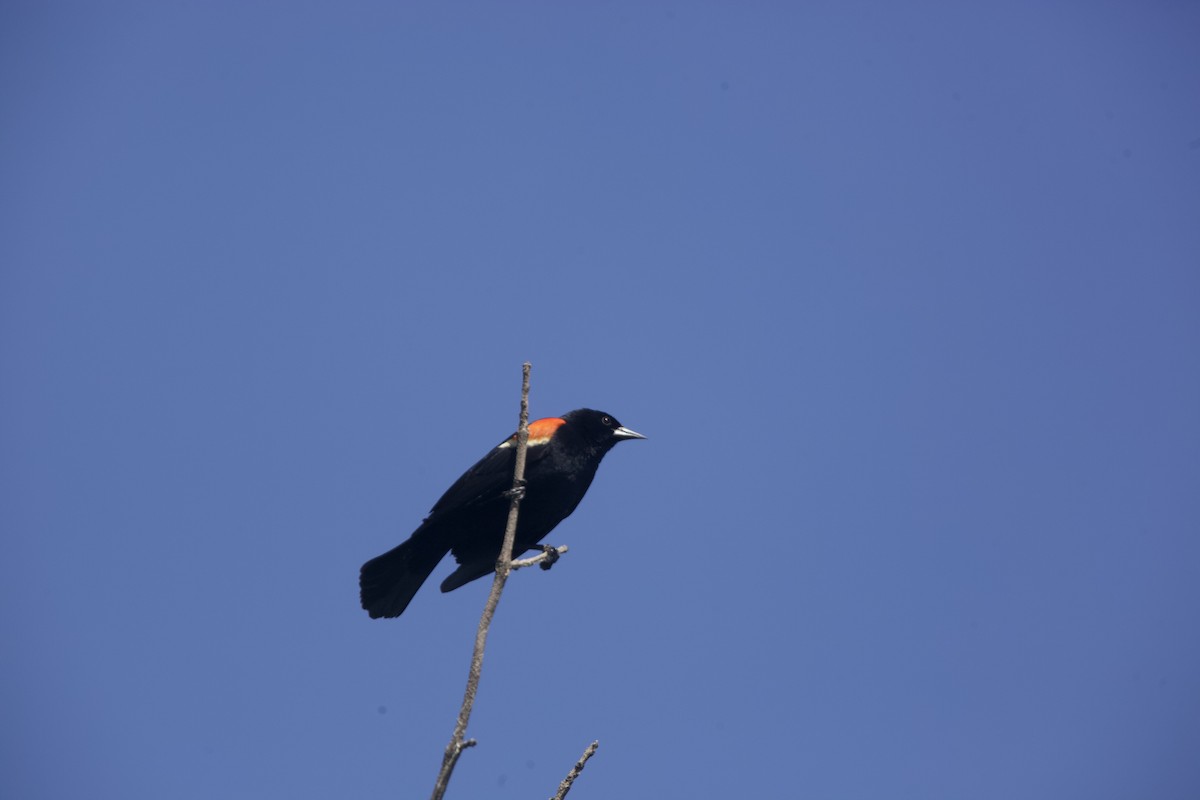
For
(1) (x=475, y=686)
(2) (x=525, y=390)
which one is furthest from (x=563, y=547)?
(1) (x=475, y=686)

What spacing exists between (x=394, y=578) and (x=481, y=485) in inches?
33.0

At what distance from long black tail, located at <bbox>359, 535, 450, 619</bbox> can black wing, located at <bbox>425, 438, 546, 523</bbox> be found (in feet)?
0.83

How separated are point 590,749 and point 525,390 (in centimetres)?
139

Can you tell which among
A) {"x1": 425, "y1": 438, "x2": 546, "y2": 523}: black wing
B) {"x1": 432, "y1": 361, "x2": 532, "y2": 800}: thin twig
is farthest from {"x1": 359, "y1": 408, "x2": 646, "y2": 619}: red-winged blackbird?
{"x1": 432, "y1": 361, "x2": 532, "y2": 800}: thin twig

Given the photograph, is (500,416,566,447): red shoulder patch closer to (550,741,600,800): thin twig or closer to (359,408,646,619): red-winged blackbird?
(359,408,646,619): red-winged blackbird

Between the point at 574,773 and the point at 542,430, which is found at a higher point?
the point at 542,430

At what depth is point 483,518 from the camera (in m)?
7.38

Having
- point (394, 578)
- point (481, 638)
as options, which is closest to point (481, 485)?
point (394, 578)

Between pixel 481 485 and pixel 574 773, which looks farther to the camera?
pixel 481 485

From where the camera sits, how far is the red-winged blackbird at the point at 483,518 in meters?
7.33

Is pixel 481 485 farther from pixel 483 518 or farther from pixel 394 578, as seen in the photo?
pixel 394 578

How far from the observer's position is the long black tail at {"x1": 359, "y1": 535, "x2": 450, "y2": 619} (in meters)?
7.34

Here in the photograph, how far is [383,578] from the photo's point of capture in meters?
7.39

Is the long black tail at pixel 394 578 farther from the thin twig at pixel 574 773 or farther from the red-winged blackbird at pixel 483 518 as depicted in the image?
the thin twig at pixel 574 773
